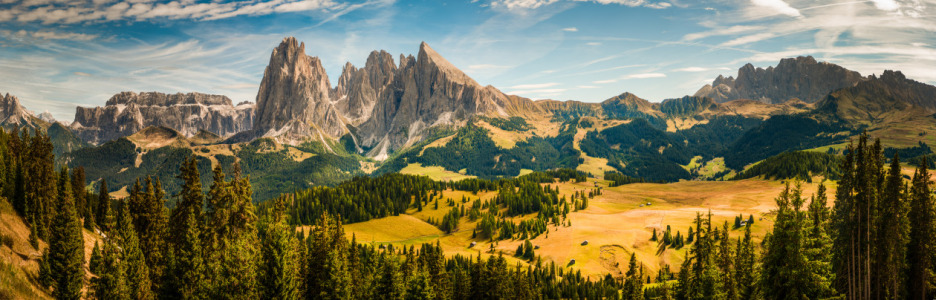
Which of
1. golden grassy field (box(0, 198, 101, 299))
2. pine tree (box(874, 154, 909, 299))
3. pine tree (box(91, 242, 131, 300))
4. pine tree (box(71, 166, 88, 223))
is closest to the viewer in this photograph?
golden grassy field (box(0, 198, 101, 299))

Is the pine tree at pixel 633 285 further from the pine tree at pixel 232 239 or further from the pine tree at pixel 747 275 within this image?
the pine tree at pixel 232 239

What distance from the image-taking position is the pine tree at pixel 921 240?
158ft

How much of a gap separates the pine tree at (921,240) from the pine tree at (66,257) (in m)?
91.6

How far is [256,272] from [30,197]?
4959 cm

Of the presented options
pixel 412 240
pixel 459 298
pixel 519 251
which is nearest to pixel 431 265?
pixel 459 298

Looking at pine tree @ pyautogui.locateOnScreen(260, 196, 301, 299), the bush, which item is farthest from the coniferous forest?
the bush

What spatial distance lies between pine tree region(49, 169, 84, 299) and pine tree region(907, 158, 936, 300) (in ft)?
300

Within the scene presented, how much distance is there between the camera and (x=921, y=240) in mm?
49031

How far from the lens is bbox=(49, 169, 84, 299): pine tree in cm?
4778

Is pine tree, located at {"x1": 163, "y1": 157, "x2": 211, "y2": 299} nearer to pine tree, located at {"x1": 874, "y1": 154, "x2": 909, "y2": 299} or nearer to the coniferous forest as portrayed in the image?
the coniferous forest

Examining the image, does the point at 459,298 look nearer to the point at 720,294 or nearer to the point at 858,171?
the point at 720,294

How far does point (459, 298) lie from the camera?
7394cm

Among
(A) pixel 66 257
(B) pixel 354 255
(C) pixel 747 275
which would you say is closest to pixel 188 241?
(A) pixel 66 257

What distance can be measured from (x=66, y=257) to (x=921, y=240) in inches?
3712
